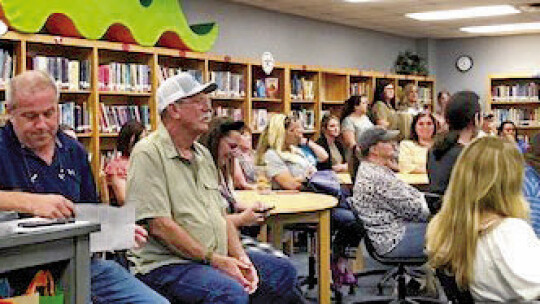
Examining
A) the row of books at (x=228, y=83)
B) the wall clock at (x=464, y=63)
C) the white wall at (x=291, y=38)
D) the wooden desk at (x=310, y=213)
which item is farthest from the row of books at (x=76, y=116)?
the wall clock at (x=464, y=63)

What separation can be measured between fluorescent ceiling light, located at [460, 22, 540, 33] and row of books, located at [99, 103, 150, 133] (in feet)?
22.4

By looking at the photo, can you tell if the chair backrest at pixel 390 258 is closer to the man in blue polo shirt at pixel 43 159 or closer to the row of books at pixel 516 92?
the man in blue polo shirt at pixel 43 159

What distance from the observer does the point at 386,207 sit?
4.75 m

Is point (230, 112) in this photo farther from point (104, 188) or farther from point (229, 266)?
point (229, 266)

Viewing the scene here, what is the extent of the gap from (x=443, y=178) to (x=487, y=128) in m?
5.65

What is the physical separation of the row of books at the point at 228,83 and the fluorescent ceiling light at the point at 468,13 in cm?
329

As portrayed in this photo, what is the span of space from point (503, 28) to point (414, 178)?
23.8 feet

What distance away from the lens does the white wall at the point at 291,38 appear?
938 centimetres

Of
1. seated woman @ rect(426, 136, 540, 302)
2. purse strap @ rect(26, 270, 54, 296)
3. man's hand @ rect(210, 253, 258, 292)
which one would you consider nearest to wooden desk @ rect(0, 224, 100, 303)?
purse strap @ rect(26, 270, 54, 296)

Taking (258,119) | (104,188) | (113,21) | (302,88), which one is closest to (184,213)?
(104,188)

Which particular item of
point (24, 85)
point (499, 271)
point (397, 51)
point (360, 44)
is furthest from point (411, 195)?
point (397, 51)

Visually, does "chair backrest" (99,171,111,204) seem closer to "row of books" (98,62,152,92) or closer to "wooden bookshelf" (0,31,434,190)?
"wooden bookshelf" (0,31,434,190)

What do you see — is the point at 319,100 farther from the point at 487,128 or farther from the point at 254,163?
the point at 254,163

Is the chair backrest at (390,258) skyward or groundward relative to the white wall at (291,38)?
groundward
